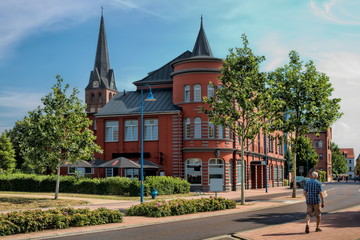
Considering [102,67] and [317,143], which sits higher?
[102,67]

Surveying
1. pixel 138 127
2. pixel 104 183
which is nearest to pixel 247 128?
pixel 104 183

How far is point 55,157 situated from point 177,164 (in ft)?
54.4

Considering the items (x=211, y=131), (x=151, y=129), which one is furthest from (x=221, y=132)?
(x=151, y=129)

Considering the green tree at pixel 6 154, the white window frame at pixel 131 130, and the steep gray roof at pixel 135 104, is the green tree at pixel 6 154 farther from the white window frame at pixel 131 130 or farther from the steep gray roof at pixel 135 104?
the white window frame at pixel 131 130

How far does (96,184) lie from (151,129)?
1095 cm

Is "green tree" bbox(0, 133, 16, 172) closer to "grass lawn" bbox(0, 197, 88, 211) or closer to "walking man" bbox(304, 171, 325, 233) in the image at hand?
"grass lawn" bbox(0, 197, 88, 211)

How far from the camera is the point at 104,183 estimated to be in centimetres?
3559

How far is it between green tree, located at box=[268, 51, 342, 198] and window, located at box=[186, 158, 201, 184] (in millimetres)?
12409

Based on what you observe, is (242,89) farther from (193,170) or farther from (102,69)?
(102,69)

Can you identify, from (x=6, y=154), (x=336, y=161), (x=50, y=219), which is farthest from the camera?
(x=336, y=161)

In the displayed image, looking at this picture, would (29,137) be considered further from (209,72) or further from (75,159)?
(209,72)

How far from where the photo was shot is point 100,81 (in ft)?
356

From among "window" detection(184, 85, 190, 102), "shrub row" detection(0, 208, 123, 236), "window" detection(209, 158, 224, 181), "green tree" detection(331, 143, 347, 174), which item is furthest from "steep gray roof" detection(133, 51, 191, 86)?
"green tree" detection(331, 143, 347, 174)

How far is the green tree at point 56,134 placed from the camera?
28.5 metres
